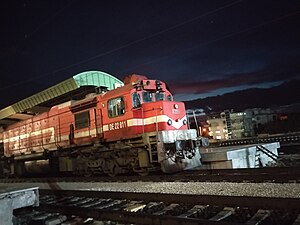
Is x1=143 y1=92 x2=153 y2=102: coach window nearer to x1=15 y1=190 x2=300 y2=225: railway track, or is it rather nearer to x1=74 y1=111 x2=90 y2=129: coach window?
x1=74 y1=111 x2=90 y2=129: coach window

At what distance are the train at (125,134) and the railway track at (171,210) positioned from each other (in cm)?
380

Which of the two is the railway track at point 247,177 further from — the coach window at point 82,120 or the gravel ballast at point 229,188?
the coach window at point 82,120

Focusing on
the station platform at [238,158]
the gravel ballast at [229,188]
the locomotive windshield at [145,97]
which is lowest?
the gravel ballast at [229,188]

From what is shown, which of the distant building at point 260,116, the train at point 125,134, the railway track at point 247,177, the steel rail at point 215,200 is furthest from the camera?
the distant building at point 260,116

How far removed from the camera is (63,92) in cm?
2008

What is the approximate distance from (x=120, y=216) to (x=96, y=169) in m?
7.40

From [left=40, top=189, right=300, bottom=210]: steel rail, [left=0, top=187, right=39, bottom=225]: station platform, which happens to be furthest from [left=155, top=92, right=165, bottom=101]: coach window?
[left=0, top=187, right=39, bottom=225]: station platform

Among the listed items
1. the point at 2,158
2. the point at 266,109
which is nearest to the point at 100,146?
the point at 2,158

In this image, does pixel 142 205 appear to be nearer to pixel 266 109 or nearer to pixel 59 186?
pixel 59 186

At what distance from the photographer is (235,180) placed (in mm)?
7953

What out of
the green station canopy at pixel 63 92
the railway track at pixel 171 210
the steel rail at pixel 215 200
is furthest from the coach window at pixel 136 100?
the green station canopy at pixel 63 92

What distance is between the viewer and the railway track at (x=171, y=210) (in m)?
4.39

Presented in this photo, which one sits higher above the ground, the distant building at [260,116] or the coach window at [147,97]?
the distant building at [260,116]

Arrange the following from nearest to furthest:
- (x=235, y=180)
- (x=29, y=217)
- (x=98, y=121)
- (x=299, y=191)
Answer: (x=29, y=217) → (x=299, y=191) → (x=235, y=180) → (x=98, y=121)
